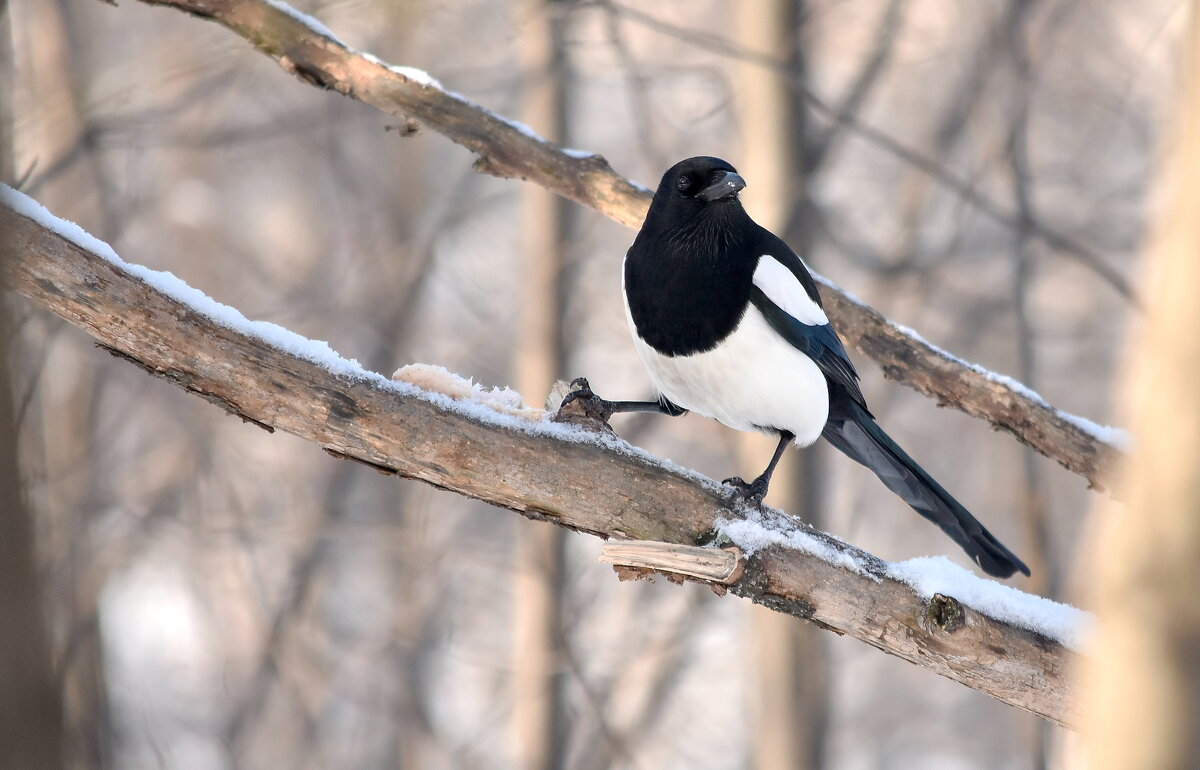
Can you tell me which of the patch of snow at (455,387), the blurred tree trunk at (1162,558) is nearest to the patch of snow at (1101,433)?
the blurred tree trunk at (1162,558)

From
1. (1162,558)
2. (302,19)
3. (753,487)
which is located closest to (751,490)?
(753,487)

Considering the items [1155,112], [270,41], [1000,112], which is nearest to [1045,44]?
[1000,112]

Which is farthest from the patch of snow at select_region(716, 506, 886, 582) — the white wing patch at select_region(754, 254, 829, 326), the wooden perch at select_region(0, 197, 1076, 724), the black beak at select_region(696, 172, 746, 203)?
the black beak at select_region(696, 172, 746, 203)

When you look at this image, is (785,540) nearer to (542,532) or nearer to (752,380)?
(752,380)

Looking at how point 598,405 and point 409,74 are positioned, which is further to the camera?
point 409,74

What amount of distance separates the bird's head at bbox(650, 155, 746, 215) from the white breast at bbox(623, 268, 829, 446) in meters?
0.23

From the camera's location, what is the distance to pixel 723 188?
9.12ft

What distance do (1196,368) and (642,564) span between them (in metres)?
1.08

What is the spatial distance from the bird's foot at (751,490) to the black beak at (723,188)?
0.80m

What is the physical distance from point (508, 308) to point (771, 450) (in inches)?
175

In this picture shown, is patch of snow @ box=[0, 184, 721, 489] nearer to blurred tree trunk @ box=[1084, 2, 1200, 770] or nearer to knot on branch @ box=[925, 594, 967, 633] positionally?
knot on branch @ box=[925, 594, 967, 633]

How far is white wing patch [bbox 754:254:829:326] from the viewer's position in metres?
2.77

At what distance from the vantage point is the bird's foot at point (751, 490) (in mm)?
2338

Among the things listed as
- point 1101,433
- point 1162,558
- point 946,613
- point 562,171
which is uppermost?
point 562,171
